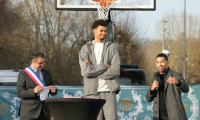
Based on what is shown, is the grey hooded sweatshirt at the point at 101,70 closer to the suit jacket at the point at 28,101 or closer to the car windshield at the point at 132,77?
the suit jacket at the point at 28,101

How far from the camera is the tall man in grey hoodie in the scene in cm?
588

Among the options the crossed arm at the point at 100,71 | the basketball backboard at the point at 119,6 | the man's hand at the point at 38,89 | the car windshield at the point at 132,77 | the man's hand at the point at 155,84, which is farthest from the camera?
the car windshield at the point at 132,77

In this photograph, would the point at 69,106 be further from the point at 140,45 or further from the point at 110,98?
the point at 140,45

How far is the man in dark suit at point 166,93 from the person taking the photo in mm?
6031

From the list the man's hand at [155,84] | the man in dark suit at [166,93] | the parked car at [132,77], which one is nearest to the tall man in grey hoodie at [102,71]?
the man's hand at [155,84]

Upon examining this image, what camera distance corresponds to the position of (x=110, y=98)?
5.89 metres

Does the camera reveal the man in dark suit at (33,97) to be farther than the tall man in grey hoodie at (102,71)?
Yes

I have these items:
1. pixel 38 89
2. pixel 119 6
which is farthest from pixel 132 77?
pixel 38 89

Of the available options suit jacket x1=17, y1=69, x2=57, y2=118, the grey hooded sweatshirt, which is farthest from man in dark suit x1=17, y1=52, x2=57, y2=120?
the grey hooded sweatshirt

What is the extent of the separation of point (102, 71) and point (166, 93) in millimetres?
1132

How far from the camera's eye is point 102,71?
588cm

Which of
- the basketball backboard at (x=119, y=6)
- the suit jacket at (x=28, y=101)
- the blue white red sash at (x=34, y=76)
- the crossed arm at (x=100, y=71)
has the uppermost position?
the basketball backboard at (x=119, y=6)

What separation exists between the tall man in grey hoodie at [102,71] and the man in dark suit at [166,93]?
0.69 metres

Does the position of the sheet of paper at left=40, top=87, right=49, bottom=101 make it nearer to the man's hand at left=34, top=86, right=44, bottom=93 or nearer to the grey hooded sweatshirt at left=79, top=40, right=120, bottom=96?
the man's hand at left=34, top=86, right=44, bottom=93
